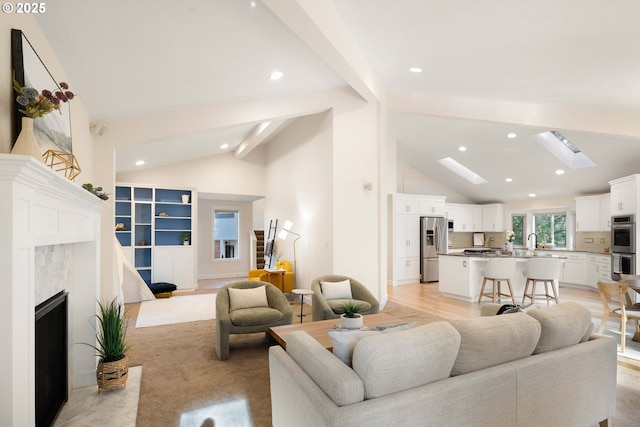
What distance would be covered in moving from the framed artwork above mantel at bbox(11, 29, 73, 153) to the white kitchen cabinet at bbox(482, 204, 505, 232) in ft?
33.9

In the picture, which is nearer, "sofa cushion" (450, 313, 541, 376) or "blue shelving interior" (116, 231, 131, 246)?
"sofa cushion" (450, 313, 541, 376)

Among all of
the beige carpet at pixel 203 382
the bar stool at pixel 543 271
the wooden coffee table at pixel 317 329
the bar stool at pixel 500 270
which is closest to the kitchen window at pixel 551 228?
the bar stool at pixel 543 271

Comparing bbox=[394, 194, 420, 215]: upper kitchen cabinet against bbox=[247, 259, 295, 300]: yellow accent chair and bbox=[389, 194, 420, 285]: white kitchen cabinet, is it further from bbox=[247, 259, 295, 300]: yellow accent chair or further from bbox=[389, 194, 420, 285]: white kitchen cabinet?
bbox=[247, 259, 295, 300]: yellow accent chair

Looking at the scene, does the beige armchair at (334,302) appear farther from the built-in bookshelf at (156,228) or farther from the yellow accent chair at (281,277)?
the built-in bookshelf at (156,228)

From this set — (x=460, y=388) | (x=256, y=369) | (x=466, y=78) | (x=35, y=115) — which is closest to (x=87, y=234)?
(x=35, y=115)

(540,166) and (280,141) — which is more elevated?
(280,141)

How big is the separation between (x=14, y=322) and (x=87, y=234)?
1459 millimetres

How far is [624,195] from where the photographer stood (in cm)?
656

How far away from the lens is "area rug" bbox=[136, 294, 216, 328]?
532cm

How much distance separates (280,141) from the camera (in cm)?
798

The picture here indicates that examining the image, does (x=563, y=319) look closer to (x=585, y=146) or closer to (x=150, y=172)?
(x=585, y=146)

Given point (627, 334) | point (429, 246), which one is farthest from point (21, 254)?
point (429, 246)

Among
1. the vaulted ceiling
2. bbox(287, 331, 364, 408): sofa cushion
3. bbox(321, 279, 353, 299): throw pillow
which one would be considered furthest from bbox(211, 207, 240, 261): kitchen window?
bbox(287, 331, 364, 408): sofa cushion

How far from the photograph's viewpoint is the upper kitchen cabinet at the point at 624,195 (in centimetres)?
632
